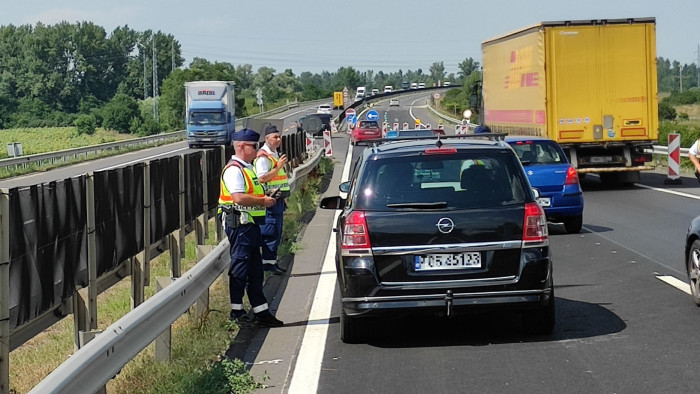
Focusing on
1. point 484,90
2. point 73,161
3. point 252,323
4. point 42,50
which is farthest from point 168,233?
point 42,50

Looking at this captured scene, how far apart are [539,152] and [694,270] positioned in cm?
815

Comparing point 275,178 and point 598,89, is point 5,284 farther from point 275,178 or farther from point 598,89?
point 598,89

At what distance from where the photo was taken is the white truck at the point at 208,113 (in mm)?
56594

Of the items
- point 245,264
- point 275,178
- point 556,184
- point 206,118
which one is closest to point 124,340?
point 245,264

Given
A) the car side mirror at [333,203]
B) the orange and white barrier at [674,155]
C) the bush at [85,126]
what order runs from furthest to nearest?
1. the bush at [85,126]
2. the orange and white barrier at [674,155]
3. the car side mirror at [333,203]

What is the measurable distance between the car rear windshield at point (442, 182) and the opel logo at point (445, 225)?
5.1 inches

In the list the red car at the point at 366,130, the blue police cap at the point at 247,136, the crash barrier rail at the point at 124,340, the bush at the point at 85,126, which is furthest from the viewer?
the bush at the point at 85,126

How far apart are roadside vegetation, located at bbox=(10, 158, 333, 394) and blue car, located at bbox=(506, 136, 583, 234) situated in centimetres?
618

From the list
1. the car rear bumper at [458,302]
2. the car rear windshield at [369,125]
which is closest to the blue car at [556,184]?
the car rear bumper at [458,302]

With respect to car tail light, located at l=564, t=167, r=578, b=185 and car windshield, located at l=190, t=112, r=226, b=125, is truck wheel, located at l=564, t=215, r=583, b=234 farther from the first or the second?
car windshield, located at l=190, t=112, r=226, b=125

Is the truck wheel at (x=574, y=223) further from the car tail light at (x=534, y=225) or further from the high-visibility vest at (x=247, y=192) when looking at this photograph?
the car tail light at (x=534, y=225)

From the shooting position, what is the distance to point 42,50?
163250 millimetres

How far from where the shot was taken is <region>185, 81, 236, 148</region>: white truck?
56.6m

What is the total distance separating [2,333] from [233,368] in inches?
68.6
